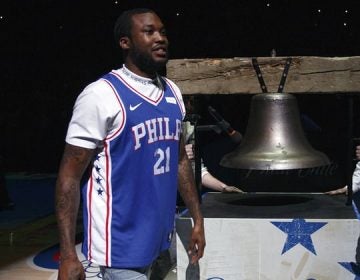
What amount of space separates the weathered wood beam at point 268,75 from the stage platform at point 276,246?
0.61 metres

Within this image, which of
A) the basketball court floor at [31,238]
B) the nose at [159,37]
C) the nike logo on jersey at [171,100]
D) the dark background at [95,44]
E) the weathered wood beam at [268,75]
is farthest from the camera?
the dark background at [95,44]

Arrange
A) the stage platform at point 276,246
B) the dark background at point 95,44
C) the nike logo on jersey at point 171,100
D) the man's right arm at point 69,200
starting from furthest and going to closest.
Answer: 1. the dark background at point 95,44
2. the stage platform at point 276,246
3. the nike logo on jersey at point 171,100
4. the man's right arm at point 69,200

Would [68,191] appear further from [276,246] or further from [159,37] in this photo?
[276,246]

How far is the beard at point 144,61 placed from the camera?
87.0 inches

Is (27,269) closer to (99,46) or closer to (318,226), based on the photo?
(318,226)

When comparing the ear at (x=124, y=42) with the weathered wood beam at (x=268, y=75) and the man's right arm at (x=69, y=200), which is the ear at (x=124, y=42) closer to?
the man's right arm at (x=69, y=200)

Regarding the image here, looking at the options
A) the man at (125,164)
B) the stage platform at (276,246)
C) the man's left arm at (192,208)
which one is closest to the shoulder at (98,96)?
the man at (125,164)

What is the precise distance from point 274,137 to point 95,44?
8838 mm

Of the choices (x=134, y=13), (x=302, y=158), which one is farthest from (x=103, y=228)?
(x=302, y=158)

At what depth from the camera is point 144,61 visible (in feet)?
7.27

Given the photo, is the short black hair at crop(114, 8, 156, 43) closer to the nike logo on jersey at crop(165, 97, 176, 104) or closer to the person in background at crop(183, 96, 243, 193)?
the nike logo on jersey at crop(165, 97, 176, 104)

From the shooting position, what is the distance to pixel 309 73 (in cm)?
292

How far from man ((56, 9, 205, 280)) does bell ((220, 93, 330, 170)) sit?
0.49 m

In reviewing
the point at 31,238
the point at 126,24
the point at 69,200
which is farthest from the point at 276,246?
the point at 31,238
